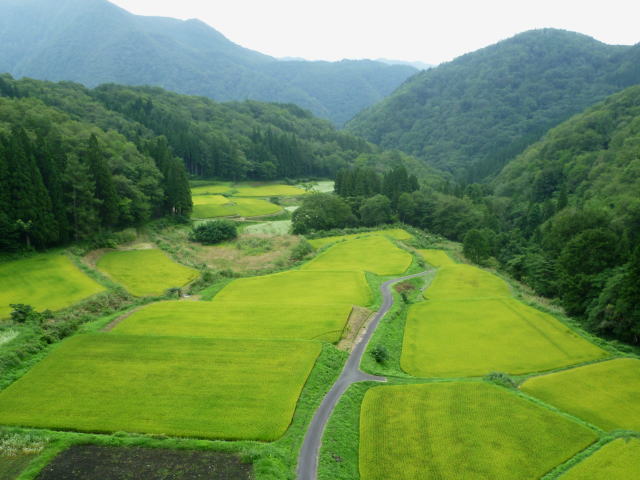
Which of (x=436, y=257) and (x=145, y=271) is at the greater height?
(x=145, y=271)

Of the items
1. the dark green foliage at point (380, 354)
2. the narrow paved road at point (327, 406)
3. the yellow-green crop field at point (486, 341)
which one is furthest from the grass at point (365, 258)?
the dark green foliage at point (380, 354)

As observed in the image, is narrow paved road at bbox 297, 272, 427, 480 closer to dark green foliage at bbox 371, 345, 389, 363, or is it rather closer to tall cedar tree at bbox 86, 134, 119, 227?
dark green foliage at bbox 371, 345, 389, 363

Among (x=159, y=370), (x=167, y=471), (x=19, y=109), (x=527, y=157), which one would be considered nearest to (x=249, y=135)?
(x=19, y=109)

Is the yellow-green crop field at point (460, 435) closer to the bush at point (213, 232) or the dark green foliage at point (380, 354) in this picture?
the dark green foliage at point (380, 354)

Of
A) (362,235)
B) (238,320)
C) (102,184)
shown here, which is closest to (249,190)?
(362,235)

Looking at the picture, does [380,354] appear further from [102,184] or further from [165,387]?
[102,184]

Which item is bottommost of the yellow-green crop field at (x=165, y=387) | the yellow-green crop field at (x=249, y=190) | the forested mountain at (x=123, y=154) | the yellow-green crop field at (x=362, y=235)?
the yellow-green crop field at (x=165, y=387)
